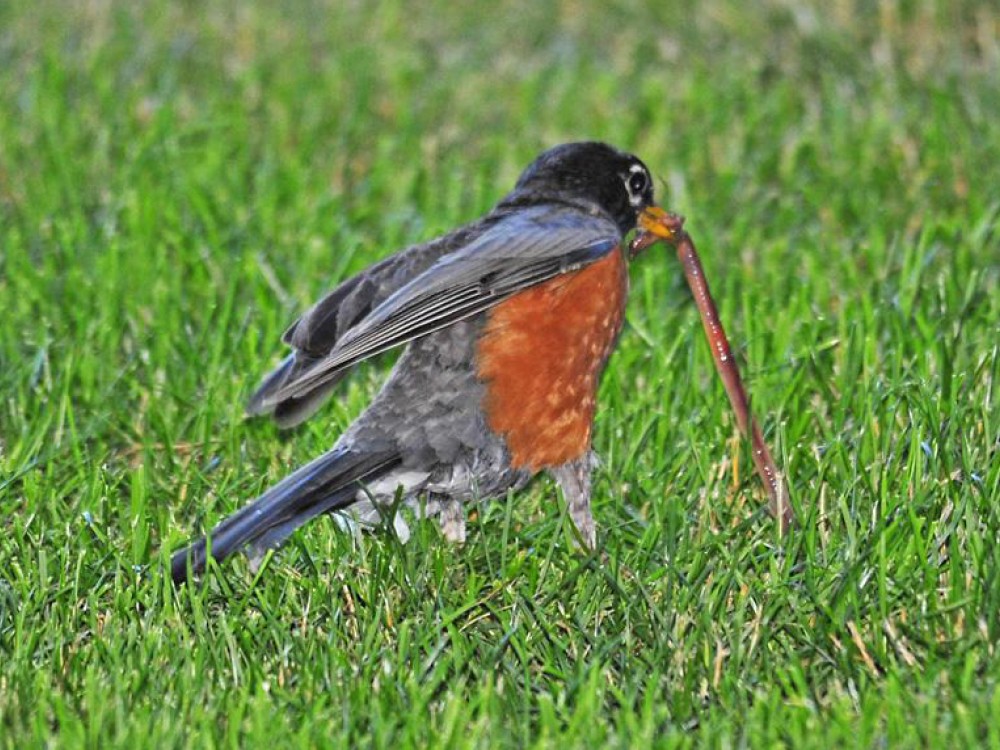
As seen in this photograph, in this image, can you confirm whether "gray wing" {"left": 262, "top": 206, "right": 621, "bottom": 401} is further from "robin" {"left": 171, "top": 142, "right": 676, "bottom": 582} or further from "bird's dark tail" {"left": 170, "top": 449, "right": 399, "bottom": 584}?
"bird's dark tail" {"left": 170, "top": 449, "right": 399, "bottom": 584}

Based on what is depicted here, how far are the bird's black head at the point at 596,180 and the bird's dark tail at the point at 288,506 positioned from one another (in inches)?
39.2

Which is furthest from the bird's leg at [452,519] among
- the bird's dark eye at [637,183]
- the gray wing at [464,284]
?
the bird's dark eye at [637,183]

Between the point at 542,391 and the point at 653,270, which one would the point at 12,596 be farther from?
the point at 653,270

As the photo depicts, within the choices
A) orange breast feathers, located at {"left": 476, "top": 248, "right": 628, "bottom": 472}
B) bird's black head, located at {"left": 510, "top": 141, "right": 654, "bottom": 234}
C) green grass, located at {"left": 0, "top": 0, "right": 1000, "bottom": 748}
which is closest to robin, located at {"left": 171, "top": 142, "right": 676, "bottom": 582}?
orange breast feathers, located at {"left": 476, "top": 248, "right": 628, "bottom": 472}

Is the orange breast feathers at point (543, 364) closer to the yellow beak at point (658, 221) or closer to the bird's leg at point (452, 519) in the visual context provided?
the bird's leg at point (452, 519)

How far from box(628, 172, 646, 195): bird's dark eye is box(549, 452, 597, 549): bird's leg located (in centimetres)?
88

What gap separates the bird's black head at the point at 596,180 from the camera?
5.16 m

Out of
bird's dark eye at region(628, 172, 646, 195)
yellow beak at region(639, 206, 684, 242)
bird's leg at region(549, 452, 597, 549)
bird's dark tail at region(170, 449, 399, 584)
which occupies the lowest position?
bird's leg at region(549, 452, 597, 549)

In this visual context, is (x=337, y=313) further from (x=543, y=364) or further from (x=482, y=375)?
(x=543, y=364)

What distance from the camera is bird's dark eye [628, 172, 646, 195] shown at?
17.0 ft

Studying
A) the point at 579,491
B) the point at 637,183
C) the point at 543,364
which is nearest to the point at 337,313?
the point at 543,364

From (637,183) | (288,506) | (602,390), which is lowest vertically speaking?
(602,390)

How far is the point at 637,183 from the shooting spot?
521 centimetres

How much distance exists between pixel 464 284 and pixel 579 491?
0.62m
